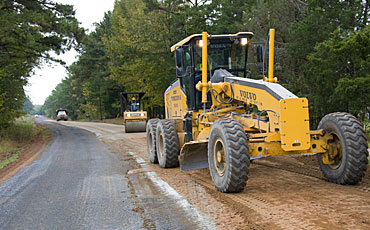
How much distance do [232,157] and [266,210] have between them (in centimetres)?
109

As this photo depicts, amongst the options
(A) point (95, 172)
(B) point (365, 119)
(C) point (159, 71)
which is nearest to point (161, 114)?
(C) point (159, 71)

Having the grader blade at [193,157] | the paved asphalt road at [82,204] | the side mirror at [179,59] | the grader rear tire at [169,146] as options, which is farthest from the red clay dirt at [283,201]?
the side mirror at [179,59]

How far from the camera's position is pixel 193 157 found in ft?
24.3

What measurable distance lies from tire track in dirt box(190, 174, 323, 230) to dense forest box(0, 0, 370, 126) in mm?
3953

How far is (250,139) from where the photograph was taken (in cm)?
583

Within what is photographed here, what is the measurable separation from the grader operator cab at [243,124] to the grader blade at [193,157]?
21 millimetres

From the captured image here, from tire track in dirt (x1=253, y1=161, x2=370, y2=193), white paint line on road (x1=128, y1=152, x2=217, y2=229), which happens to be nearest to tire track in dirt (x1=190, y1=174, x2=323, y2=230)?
white paint line on road (x1=128, y1=152, x2=217, y2=229)

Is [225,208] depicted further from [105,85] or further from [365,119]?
[105,85]

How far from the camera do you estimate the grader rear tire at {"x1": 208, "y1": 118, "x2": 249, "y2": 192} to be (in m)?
5.55

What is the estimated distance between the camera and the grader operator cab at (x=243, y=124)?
5.58 m

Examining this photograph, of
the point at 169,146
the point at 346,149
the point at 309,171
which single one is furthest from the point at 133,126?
the point at 346,149

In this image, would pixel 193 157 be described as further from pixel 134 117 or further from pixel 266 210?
pixel 134 117

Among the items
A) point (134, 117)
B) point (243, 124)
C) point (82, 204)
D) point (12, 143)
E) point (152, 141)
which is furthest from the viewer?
point (134, 117)

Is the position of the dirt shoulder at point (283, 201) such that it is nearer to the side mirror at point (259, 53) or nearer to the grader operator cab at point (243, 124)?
the grader operator cab at point (243, 124)
